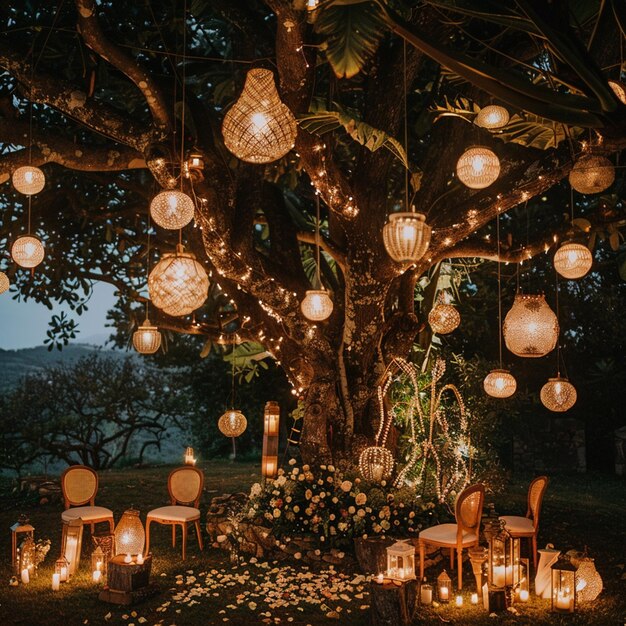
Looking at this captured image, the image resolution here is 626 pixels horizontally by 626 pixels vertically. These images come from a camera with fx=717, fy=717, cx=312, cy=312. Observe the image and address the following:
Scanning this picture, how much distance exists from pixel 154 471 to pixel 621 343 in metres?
8.92

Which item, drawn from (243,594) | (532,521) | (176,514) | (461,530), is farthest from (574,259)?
(176,514)

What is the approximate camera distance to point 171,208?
212 inches

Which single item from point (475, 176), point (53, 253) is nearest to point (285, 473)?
point (475, 176)

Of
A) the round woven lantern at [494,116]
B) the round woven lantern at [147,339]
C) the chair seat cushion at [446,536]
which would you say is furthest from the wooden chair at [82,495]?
the round woven lantern at [494,116]

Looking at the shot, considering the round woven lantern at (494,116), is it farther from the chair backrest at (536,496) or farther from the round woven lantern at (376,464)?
the round woven lantern at (376,464)

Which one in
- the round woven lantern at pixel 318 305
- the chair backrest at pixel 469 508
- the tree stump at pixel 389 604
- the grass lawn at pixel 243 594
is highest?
the round woven lantern at pixel 318 305

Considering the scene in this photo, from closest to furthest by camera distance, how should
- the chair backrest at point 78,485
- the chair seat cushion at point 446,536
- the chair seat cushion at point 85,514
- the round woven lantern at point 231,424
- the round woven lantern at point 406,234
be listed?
the round woven lantern at point 406,234 < the chair seat cushion at point 446,536 < the chair seat cushion at point 85,514 < the chair backrest at point 78,485 < the round woven lantern at point 231,424

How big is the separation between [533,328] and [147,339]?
11.2 feet

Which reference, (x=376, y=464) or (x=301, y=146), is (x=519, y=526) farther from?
(x=301, y=146)

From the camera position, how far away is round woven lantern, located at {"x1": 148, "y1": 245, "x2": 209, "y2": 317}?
4820 millimetres

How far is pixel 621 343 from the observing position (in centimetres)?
1323

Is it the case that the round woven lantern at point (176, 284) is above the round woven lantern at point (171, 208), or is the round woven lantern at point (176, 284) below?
below

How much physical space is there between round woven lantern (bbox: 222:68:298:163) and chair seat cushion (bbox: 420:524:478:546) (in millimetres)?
3345

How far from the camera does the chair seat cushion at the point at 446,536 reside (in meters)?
5.87
